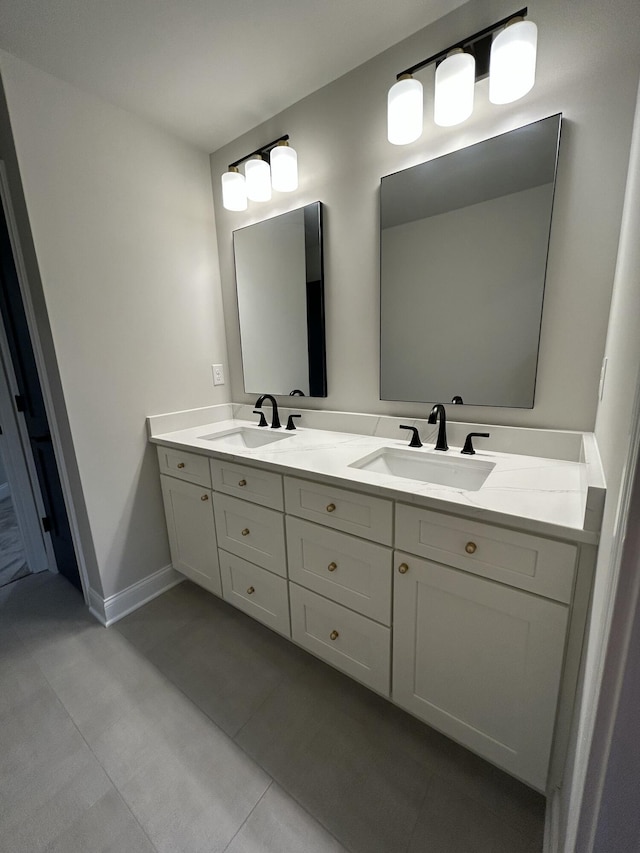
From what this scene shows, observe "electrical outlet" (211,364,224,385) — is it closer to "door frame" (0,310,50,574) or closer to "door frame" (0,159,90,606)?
"door frame" (0,159,90,606)

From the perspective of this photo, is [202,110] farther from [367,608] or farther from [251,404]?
[367,608]

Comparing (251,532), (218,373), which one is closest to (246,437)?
(218,373)

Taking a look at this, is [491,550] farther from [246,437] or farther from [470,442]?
[246,437]

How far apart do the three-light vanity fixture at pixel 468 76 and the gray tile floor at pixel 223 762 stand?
6.94 feet

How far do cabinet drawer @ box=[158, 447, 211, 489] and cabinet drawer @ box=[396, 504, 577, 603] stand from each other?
96 cm

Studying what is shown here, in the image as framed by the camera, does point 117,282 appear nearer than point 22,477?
Yes

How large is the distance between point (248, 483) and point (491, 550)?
912 millimetres

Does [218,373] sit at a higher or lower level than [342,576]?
higher

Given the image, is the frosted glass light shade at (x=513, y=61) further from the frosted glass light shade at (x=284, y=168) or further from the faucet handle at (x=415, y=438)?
the faucet handle at (x=415, y=438)

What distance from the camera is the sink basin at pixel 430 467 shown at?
1.24 meters

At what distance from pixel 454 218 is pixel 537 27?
0.54 metres

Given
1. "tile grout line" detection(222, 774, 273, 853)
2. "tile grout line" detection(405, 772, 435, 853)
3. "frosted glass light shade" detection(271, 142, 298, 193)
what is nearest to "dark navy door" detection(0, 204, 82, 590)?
"frosted glass light shade" detection(271, 142, 298, 193)

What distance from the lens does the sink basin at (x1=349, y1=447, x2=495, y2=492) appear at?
48.8 inches

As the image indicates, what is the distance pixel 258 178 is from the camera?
5.64ft
